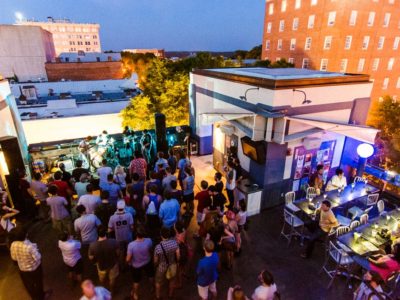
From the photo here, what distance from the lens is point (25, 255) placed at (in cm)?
449

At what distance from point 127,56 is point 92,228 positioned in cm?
4682

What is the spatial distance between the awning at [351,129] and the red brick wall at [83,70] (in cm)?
3787

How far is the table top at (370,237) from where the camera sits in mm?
5684

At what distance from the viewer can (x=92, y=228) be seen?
5.34 meters

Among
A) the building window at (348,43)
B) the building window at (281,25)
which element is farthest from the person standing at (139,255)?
the building window at (281,25)

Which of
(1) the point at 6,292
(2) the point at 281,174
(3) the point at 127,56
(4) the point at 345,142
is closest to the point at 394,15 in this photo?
(4) the point at 345,142

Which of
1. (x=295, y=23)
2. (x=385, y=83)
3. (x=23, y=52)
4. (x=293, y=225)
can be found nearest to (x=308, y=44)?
(x=295, y=23)

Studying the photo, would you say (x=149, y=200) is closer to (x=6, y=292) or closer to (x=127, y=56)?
(x=6, y=292)

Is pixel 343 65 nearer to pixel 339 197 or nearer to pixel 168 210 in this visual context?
pixel 339 197

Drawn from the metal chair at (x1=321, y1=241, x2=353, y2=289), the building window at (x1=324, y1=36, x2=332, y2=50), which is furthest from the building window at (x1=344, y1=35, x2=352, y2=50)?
the metal chair at (x1=321, y1=241, x2=353, y2=289)

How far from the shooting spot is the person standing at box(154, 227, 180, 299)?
14.5 feet

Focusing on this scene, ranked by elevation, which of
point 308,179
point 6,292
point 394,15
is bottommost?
point 6,292

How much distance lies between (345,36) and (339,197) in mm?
31993

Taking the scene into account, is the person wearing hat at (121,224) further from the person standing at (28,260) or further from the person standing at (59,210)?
the person standing at (59,210)
